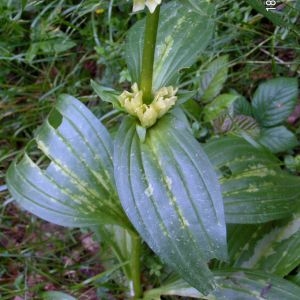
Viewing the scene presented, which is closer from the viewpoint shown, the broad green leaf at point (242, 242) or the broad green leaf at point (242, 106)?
the broad green leaf at point (242, 242)

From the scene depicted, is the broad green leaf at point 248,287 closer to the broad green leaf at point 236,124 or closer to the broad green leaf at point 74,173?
the broad green leaf at point 74,173

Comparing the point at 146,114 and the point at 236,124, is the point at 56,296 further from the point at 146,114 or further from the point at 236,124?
the point at 236,124

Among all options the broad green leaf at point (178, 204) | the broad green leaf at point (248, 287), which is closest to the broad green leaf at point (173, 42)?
the broad green leaf at point (178, 204)

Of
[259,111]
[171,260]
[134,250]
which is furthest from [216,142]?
[171,260]

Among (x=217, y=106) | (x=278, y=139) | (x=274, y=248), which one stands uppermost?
(x=217, y=106)

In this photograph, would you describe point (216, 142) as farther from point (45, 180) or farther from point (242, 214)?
point (45, 180)

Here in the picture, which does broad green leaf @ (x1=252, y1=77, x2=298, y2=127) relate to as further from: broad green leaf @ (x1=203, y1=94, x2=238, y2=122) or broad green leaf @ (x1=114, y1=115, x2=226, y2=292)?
broad green leaf @ (x1=114, y1=115, x2=226, y2=292)

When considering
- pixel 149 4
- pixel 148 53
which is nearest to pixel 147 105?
pixel 148 53
